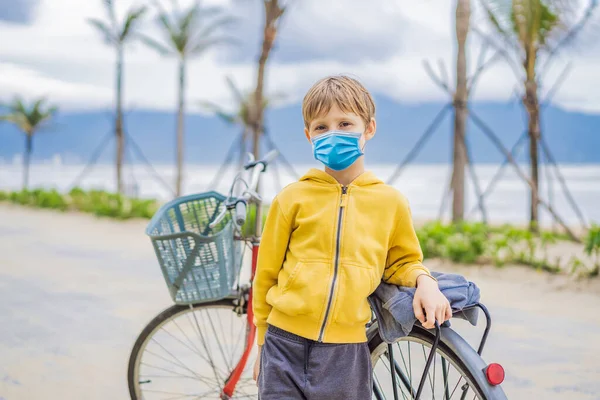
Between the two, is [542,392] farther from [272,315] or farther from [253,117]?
[253,117]

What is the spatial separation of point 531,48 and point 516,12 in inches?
20.4

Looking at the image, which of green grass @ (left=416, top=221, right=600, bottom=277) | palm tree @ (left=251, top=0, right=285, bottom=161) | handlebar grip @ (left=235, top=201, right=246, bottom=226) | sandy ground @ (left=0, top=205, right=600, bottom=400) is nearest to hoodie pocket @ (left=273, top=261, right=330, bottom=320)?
handlebar grip @ (left=235, top=201, right=246, bottom=226)

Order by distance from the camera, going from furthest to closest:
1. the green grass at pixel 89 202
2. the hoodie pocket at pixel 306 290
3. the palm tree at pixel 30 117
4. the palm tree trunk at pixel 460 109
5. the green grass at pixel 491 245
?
the palm tree at pixel 30 117 → the green grass at pixel 89 202 → the palm tree trunk at pixel 460 109 → the green grass at pixel 491 245 → the hoodie pocket at pixel 306 290

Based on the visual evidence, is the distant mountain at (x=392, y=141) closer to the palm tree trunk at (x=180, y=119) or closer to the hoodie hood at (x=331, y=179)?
the palm tree trunk at (x=180, y=119)

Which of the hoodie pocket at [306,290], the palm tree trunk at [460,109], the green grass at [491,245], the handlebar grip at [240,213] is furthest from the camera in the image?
the palm tree trunk at [460,109]

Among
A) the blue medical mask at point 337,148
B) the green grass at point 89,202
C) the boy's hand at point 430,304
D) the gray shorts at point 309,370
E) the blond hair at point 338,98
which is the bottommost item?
the green grass at point 89,202

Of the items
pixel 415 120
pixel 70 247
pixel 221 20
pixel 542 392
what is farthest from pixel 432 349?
pixel 415 120

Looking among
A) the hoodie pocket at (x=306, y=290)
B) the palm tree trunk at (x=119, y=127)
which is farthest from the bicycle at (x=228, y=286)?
the palm tree trunk at (x=119, y=127)

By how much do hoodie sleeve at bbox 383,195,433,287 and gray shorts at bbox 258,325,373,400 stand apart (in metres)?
0.22

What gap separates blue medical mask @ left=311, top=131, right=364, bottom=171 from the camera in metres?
1.60

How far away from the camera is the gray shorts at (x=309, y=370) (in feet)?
5.36

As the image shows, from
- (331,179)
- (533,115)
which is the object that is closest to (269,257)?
(331,179)

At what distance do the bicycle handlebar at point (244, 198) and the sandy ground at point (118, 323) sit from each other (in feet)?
4.85

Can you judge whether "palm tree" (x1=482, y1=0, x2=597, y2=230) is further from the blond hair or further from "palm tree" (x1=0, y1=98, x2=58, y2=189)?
"palm tree" (x1=0, y1=98, x2=58, y2=189)
